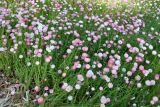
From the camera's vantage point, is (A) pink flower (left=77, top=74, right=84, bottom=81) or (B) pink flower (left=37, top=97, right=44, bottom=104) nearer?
(B) pink flower (left=37, top=97, right=44, bottom=104)

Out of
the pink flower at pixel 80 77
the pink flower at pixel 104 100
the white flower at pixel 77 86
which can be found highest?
the pink flower at pixel 80 77

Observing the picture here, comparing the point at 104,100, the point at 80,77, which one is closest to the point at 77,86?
the point at 80,77

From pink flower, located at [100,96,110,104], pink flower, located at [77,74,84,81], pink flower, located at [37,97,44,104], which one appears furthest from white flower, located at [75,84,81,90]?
pink flower, located at [37,97,44,104]

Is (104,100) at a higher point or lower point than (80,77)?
lower

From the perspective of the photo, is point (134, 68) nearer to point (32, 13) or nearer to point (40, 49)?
point (40, 49)

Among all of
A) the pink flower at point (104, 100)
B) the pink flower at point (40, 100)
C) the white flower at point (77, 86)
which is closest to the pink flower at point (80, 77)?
the white flower at point (77, 86)

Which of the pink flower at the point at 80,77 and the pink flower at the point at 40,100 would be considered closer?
the pink flower at the point at 40,100

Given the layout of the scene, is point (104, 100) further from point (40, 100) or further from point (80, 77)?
point (40, 100)

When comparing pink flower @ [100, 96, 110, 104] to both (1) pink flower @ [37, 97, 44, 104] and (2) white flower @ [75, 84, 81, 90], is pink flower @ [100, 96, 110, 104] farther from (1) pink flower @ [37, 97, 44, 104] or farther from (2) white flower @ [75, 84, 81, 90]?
(1) pink flower @ [37, 97, 44, 104]

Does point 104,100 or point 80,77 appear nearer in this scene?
point 104,100

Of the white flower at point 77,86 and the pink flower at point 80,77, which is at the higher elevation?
the pink flower at point 80,77

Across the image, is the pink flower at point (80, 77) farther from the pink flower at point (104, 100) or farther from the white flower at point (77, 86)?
the pink flower at point (104, 100)
